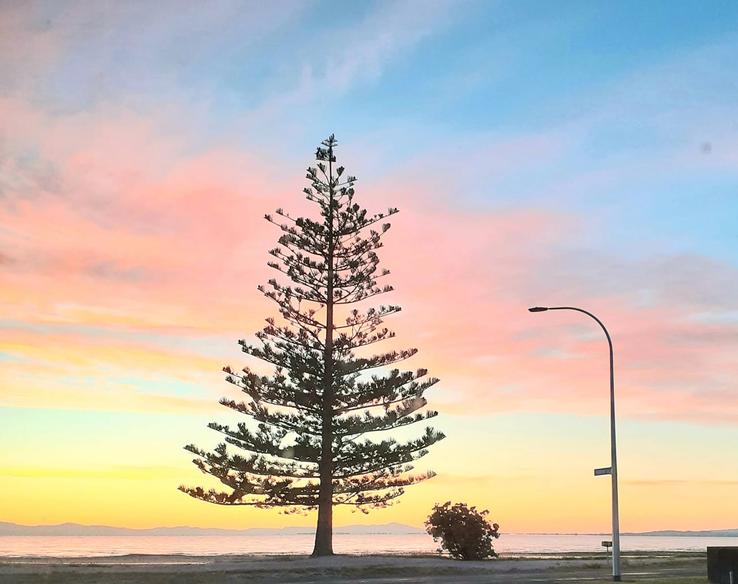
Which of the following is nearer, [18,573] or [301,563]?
[18,573]

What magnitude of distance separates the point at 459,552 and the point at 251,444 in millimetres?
10271

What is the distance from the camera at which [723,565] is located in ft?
74.9

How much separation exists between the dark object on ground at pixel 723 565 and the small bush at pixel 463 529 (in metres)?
16.7

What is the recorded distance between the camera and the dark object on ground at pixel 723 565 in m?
22.5

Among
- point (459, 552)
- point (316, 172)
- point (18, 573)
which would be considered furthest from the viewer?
point (316, 172)

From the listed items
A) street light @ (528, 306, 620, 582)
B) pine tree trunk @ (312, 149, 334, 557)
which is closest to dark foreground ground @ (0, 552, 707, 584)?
street light @ (528, 306, 620, 582)

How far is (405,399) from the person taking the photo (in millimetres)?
43406

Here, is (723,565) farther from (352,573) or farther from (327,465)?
(327,465)

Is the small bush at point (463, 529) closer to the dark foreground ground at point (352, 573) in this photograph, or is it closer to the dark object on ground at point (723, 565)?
the dark foreground ground at point (352, 573)

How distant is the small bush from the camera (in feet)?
129

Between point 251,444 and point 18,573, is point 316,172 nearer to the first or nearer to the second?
point 251,444

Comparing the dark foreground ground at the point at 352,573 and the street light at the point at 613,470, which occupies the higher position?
the street light at the point at 613,470

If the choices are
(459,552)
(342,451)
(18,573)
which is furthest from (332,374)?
(18,573)

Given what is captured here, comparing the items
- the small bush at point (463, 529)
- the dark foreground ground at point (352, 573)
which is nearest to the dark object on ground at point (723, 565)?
the dark foreground ground at point (352, 573)
